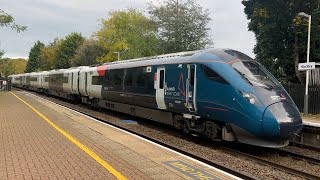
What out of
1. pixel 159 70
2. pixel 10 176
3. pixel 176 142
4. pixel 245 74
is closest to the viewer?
pixel 10 176

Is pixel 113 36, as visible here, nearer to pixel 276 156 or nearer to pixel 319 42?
pixel 319 42


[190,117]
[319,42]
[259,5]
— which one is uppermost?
[259,5]

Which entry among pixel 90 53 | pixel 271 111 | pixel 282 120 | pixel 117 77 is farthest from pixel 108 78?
pixel 90 53

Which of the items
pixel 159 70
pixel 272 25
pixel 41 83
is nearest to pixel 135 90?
pixel 159 70

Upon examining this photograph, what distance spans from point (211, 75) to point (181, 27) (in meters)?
29.7

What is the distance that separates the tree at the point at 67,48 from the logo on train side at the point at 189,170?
86.4 m

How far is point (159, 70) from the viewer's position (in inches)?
595

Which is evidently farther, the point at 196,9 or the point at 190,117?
the point at 196,9

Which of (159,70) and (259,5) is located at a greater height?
(259,5)

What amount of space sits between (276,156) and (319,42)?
2355 centimetres

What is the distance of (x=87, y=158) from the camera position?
Result: 862 centimetres

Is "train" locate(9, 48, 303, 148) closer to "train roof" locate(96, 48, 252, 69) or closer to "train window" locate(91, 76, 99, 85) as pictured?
"train roof" locate(96, 48, 252, 69)

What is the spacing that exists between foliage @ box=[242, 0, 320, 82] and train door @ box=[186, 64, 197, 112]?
20221 mm

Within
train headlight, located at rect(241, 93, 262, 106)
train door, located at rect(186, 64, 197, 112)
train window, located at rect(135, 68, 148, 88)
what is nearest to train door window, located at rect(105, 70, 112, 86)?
train window, located at rect(135, 68, 148, 88)
